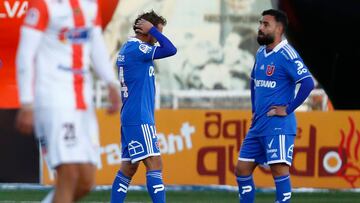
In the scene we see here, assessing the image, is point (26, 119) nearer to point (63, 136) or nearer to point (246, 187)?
point (63, 136)

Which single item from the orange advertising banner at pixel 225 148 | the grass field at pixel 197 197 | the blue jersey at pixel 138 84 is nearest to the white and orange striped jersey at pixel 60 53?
the blue jersey at pixel 138 84

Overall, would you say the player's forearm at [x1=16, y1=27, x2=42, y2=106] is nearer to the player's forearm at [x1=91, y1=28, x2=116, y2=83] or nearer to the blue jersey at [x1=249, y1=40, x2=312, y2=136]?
the player's forearm at [x1=91, y1=28, x2=116, y2=83]

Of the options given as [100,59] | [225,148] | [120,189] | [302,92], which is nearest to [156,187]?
[120,189]

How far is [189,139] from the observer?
1360 cm

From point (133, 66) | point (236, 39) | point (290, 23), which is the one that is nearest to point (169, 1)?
point (236, 39)

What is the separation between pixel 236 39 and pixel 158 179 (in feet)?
53.2

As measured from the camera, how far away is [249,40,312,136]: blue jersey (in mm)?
9727

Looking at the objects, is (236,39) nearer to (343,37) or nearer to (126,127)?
(343,37)

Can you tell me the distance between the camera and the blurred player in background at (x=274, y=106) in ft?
31.9

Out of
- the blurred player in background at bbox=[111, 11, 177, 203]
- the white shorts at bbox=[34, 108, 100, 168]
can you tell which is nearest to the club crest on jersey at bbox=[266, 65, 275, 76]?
the blurred player in background at bbox=[111, 11, 177, 203]

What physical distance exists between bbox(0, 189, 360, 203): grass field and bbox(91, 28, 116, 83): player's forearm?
5088 millimetres

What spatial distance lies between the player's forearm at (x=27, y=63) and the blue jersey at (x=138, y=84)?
314 centimetres

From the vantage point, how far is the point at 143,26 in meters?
9.92

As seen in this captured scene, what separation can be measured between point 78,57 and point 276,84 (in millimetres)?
3132
